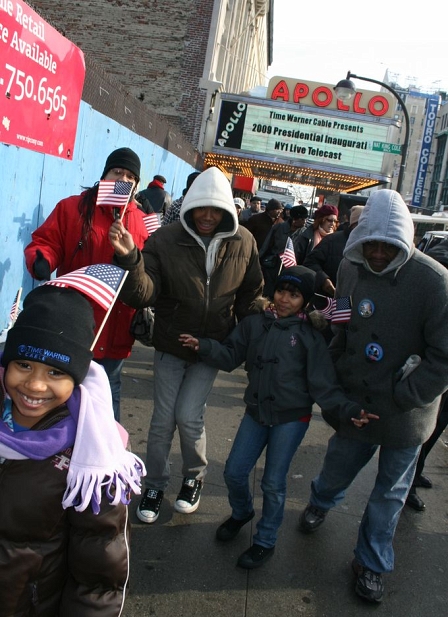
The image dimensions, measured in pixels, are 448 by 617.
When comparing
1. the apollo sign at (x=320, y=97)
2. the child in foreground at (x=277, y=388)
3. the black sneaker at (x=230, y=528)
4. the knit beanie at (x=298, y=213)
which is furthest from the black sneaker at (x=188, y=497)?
the apollo sign at (x=320, y=97)

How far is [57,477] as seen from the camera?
5.95 feet

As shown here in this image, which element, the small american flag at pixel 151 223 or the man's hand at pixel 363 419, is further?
the small american flag at pixel 151 223

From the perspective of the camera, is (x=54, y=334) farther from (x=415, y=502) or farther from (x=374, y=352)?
(x=415, y=502)

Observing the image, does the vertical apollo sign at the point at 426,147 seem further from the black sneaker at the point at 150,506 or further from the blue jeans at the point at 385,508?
the black sneaker at the point at 150,506

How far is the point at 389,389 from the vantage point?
9.69 ft

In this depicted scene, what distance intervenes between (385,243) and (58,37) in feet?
11.3

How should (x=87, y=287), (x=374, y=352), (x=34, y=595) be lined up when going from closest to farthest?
(x=34, y=595) → (x=87, y=287) → (x=374, y=352)

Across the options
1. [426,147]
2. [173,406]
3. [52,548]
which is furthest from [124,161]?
[426,147]

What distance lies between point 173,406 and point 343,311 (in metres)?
1.16

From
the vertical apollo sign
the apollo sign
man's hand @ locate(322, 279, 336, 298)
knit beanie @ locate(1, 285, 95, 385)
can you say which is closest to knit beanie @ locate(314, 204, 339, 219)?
man's hand @ locate(322, 279, 336, 298)

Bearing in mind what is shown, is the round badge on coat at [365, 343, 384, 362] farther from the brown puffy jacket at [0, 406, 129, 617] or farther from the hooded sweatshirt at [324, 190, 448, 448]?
the brown puffy jacket at [0, 406, 129, 617]

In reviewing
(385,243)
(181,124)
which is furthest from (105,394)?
(181,124)

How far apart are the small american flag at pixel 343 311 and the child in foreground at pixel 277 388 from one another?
0.09m

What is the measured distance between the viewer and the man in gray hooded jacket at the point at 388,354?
9.24 feet
